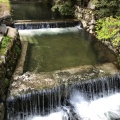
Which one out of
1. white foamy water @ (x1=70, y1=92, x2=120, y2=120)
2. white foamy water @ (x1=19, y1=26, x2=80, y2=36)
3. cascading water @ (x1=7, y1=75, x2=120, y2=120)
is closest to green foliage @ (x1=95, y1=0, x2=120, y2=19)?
white foamy water @ (x1=19, y1=26, x2=80, y2=36)

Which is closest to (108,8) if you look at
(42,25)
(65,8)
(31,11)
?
(42,25)

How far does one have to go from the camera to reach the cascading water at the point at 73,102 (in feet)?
28.4

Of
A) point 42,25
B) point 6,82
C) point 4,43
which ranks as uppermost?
point 4,43

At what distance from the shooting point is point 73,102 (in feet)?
31.3

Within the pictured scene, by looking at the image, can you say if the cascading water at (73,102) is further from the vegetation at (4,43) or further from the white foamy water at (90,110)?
the vegetation at (4,43)

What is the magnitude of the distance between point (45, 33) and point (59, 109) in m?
7.84

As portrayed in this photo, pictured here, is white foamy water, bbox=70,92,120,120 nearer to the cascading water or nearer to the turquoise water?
the cascading water

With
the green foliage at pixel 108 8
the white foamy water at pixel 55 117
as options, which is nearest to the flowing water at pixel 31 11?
the green foliage at pixel 108 8

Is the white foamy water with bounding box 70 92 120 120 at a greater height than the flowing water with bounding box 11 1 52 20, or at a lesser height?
lesser

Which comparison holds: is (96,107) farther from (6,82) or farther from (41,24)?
(41,24)

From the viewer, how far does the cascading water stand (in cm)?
866

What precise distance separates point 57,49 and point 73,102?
15.0 ft

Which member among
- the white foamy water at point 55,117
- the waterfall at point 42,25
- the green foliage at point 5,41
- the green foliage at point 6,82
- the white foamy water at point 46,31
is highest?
the green foliage at point 5,41

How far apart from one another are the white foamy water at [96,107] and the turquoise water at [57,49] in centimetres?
213
